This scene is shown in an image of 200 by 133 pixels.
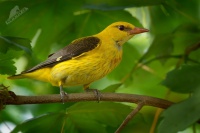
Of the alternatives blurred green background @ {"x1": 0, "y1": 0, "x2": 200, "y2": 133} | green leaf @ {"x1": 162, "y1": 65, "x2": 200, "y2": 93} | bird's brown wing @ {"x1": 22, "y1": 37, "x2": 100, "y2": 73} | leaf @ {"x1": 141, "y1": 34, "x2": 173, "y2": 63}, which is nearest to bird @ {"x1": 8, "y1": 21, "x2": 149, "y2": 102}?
bird's brown wing @ {"x1": 22, "y1": 37, "x2": 100, "y2": 73}

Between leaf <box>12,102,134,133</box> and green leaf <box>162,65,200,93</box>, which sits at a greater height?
leaf <box>12,102,134,133</box>

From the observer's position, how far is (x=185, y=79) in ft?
4.26

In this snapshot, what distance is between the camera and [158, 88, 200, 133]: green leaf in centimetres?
115

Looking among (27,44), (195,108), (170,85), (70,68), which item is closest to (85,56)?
(70,68)

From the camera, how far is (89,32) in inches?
81.2

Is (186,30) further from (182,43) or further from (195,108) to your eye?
(195,108)

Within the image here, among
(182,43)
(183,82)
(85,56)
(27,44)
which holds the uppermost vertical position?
(182,43)

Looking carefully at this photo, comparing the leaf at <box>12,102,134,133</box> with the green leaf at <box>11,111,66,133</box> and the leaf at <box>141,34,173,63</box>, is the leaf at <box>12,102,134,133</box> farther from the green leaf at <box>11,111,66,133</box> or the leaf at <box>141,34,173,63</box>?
the leaf at <box>141,34,173,63</box>

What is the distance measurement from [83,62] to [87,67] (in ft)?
0.13

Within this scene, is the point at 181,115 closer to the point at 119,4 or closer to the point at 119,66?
the point at 119,4

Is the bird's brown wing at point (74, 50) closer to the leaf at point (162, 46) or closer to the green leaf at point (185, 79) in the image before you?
the leaf at point (162, 46)

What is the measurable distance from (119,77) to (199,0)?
564 millimetres

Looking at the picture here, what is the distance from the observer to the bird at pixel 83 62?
175cm

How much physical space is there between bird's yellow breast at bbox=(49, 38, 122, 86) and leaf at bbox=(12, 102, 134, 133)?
0.17m
